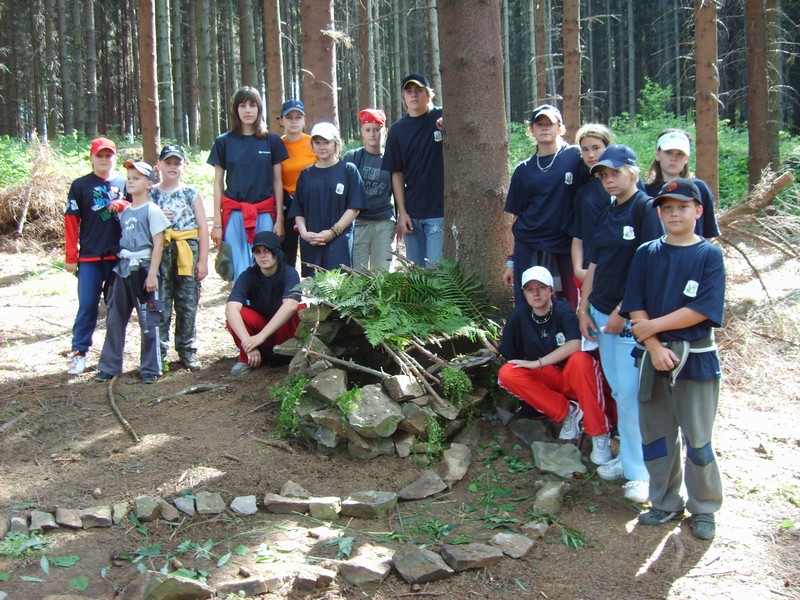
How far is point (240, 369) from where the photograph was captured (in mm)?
6371

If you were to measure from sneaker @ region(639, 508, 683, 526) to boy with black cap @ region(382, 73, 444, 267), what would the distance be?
10.1 ft

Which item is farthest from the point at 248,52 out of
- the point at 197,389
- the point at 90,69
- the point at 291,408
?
the point at 291,408

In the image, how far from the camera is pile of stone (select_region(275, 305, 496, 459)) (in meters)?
4.80

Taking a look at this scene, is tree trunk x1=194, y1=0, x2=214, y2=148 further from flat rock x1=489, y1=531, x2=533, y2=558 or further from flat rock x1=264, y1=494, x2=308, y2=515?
flat rock x1=489, y1=531, x2=533, y2=558

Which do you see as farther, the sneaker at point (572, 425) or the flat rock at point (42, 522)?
the sneaker at point (572, 425)

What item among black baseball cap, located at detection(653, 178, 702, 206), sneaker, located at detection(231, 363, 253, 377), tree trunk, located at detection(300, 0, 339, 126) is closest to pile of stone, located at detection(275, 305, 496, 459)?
sneaker, located at detection(231, 363, 253, 377)

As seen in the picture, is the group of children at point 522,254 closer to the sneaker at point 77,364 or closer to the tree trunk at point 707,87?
the sneaker at point 77,364

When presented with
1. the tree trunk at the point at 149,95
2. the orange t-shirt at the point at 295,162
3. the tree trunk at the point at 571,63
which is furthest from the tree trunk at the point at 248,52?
the orange t-shirt at the point at 295,162

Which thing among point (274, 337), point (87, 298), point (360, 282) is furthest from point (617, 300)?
point (87, 298)

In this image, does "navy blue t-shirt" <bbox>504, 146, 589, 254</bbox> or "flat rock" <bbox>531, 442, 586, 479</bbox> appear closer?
"flat rock" <bbox>531, 442, 586, 479</bbox>

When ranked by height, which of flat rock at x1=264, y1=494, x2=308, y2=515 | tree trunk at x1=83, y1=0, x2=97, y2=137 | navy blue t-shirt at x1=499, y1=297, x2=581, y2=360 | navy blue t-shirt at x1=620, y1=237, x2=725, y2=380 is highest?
tree trunk at x1=83, y1=0, x2=97, y2=137

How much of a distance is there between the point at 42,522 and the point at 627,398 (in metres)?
3.50

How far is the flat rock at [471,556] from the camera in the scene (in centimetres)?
362

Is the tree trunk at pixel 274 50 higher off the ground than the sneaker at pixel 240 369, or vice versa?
the tree trunk at pixel 274 50
